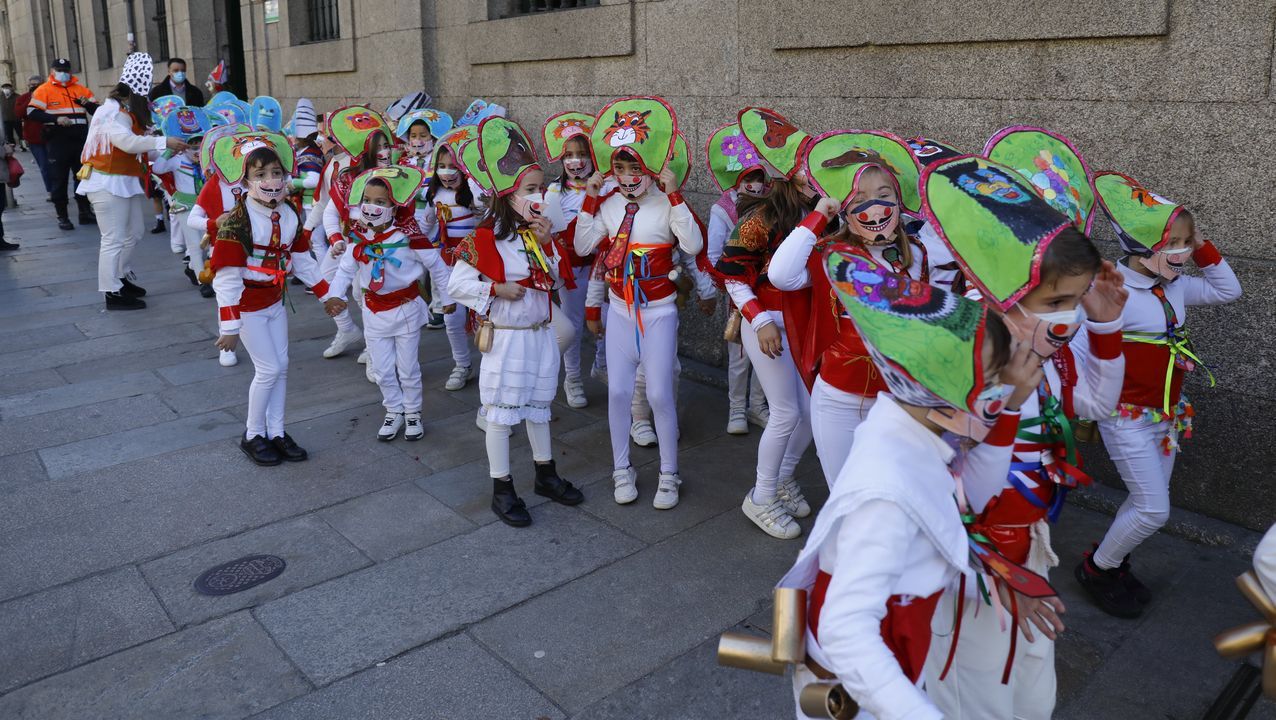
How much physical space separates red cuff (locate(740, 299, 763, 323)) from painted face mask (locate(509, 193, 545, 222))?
1.11 m

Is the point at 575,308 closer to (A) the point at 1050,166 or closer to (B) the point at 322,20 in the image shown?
(A) the point at 1050,166

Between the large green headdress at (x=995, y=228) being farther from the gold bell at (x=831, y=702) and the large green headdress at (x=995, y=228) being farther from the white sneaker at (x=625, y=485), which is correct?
the white sneaker at (x=625, y=485)

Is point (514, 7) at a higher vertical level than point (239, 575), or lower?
higher

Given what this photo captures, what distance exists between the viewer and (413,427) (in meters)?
6.15

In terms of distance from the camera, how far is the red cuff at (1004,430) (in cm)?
219

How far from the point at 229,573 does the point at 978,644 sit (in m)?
3.33

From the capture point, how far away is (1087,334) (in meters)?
3.25

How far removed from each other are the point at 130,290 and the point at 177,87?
5106mm

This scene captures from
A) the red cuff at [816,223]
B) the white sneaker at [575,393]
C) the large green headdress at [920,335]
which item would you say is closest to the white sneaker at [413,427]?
the white sneaker at [575,393]

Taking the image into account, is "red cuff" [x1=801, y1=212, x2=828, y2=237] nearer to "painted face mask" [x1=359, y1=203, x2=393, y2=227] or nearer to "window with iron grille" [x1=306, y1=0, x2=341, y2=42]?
"painted face mask" [x1=359, y1=203, x2=393, y2=227]

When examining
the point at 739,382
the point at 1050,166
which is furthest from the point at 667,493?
the point at 1050,166

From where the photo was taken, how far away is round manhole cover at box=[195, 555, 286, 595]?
431cm

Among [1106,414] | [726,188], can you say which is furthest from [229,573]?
[1106,414]

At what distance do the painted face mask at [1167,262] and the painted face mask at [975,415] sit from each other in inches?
79.5
